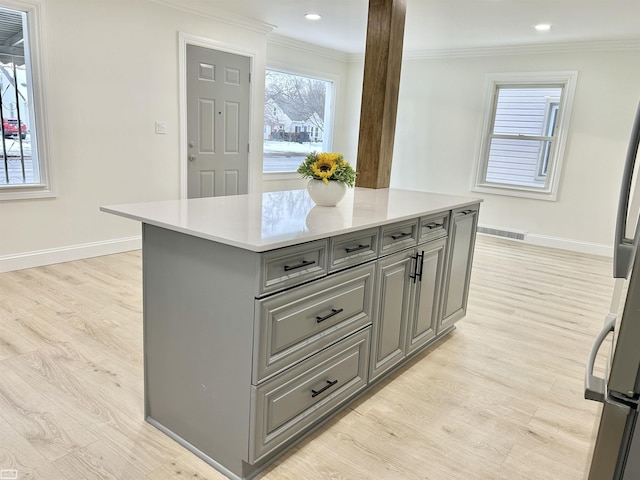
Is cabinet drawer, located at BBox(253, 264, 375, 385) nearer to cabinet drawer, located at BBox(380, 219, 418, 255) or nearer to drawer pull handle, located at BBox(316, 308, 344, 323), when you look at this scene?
drawer pull handle, located at BBox(316, 308, 344, 323)

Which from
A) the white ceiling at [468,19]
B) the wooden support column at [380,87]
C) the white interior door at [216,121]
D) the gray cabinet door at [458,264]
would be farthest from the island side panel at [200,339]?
the white ceiling at [468,19]

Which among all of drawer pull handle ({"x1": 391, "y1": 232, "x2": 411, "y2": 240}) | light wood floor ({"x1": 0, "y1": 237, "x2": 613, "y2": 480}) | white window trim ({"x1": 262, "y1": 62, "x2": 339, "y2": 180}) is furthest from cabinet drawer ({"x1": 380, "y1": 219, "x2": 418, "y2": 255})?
white window trim ({"x1": 262, "y1": 62, "x2": 339, "y2": 180})

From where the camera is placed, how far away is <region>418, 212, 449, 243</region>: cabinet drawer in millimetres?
2383

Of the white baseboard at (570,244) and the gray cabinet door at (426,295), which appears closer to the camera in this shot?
the gray cabinet door at (426,295)

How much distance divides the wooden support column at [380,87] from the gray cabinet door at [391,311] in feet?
3.62

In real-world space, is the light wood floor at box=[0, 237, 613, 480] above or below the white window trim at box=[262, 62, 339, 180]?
below

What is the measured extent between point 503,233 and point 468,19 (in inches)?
107

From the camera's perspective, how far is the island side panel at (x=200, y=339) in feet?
5.06

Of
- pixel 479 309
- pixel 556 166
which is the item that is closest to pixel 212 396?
pixel 479 309

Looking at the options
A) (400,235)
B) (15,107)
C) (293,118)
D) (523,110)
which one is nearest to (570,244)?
(523,110)

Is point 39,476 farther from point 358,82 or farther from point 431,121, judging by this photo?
point 358,82

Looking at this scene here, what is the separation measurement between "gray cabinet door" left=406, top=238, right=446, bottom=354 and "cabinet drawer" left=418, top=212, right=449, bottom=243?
0.04 metres

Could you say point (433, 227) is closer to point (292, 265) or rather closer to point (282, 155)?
point (292, 265)

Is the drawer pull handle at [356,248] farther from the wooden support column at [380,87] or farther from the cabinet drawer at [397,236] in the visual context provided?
the wooden support column at [380,87]
